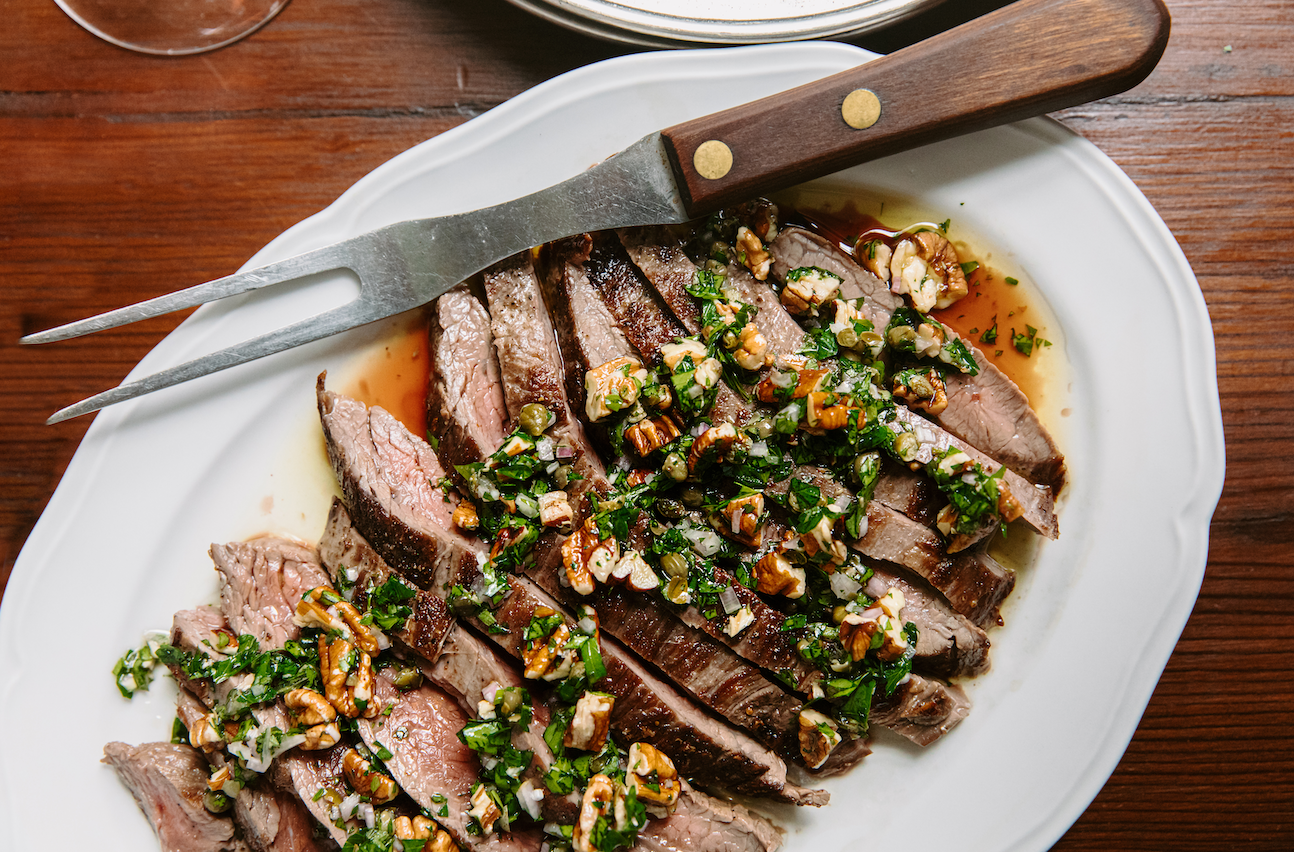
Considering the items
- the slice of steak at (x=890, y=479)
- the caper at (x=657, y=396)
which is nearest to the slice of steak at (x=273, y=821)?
the caper at (x=657, y=396)

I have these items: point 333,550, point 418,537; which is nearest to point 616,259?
point 418,537

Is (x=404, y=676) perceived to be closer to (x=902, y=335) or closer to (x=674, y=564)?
(x=674, y=564)

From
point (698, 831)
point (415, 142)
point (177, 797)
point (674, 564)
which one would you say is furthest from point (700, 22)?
point (177, 797)

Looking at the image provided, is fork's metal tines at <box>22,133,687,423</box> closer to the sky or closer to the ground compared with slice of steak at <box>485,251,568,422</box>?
closer to the sky

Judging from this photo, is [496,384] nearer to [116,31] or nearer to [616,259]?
[616,259]

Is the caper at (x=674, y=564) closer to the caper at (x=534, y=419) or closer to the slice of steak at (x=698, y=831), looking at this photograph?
the caper at (x=534, y=419)

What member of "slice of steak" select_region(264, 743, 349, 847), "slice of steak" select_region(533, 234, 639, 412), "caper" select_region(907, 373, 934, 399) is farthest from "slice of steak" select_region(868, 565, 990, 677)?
"slice of steak" select_region(264, 743, 349, 847)

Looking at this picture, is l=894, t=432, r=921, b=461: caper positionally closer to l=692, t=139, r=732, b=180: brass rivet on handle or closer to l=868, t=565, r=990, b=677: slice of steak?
l=868, t=565, r=990, b=677: slice of steak
